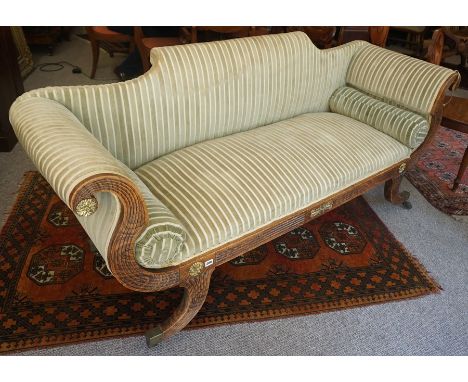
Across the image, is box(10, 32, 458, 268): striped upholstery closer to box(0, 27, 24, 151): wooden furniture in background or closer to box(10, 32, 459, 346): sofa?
box(10, 32, 459, 346): sofa

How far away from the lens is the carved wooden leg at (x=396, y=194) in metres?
1.61

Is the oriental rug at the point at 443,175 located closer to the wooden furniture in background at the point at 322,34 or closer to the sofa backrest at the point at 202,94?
the sofa backrest at the point at 202,94

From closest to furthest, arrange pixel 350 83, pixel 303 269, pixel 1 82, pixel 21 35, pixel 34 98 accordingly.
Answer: pixel 34 98
pixel 303 269
pixel 350 83
pixel 1 82
pixel 21 35

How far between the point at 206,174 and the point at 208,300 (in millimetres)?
404

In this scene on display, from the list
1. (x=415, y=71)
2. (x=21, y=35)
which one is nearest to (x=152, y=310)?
(x=415, y=71)

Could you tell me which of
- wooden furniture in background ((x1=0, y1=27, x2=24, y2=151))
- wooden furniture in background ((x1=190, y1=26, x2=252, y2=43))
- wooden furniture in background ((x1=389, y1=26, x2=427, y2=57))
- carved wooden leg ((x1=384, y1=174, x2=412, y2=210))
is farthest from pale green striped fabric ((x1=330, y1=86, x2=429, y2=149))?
wooden furniture in background ((x1=389, y1=26, x2=427, y2=57))

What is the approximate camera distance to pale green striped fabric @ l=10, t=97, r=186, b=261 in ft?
2.56

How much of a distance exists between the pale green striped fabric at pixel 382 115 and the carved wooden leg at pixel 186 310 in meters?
0.91

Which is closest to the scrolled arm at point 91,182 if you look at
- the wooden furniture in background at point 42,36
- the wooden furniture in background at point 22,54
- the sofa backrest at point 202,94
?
the sofa backrest at point 202,94

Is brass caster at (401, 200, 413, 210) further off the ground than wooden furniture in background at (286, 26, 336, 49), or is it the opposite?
wooden furniture in background at (286, 26, 336, 49)

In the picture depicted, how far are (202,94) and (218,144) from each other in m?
0.18

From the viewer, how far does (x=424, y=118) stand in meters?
1.49

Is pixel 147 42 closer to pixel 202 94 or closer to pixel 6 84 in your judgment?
pixel 6 84

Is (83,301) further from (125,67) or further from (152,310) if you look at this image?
(125,67)
